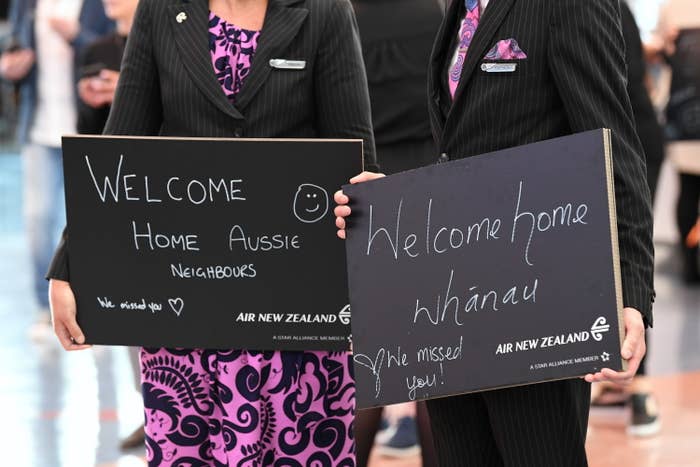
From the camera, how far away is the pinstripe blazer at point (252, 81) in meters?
2.33

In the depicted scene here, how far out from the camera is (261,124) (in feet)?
7.69

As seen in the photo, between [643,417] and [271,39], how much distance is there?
279 cm

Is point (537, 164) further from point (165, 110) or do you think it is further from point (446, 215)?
point (165, 110)

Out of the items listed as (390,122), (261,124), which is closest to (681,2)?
(390,122)

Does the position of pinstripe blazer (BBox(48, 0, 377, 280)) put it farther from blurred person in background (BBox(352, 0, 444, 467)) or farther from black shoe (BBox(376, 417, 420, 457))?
black shoe (BBox(376, 417, 420, 457))

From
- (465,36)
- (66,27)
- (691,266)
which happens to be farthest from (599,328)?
(691,266)

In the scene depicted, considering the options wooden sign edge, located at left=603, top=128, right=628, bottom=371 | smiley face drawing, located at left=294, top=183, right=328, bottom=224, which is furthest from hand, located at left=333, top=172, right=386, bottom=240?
wooden sign edge, located at left=603, top=128, right=628, bottom=371

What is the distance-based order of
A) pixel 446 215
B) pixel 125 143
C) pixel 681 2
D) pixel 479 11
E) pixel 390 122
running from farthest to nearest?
pixel 681 2 → pixel 390 122 → pixel 125 143 → pixel 479 11 → pixel 446 215

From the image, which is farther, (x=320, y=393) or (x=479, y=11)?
(x=320, y=393)

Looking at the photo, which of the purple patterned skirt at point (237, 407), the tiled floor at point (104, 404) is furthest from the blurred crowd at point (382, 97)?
the purple patterned skirt at point (237, 407)

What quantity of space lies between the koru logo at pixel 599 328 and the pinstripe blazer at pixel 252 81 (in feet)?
2.64

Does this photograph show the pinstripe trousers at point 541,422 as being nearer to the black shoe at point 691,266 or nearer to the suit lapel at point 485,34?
the suit lapel at point 485,34

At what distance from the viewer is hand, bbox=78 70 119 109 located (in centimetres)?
380

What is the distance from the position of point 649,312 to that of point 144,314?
41.1 inches
